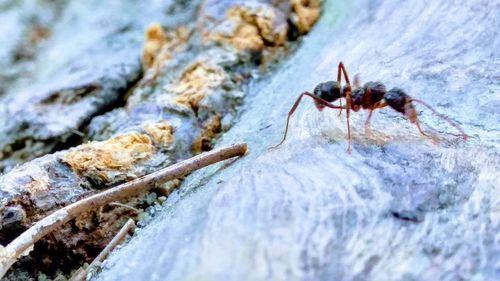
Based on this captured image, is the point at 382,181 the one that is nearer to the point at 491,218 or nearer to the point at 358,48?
the point at 491,218

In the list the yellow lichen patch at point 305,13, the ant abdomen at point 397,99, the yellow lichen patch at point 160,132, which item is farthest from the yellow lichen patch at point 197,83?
the ant abdomen at point 397,99

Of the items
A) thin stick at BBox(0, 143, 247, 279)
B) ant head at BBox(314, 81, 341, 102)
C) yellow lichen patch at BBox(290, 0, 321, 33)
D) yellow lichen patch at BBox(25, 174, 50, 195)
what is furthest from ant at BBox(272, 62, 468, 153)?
yellow lichen patch at BBox(290, 0, 321, 33)

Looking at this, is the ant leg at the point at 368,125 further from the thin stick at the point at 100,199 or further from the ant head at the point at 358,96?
the thin stick at the point at 100,199

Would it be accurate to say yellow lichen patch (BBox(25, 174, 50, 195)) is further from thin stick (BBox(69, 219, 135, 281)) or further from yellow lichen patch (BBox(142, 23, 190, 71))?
yellow lichen patch (BBox(142, 23, 190, 71))

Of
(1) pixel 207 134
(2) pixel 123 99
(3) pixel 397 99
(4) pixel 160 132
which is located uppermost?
(2) pixel 123 99

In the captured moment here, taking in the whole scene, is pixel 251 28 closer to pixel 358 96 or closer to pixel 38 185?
pixel 358 96

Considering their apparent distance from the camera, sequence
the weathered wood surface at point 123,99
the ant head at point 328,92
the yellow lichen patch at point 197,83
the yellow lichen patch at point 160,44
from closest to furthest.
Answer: the weathered wood surface at point 123,99 → the ant head at point 328,92 → the yellow lichen patch at point 197,83 → the yellow lichen patch at point 160,44

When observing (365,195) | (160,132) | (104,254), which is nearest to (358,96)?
(365,195)

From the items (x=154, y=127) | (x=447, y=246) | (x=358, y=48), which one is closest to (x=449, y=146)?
(x=447, y=246)
